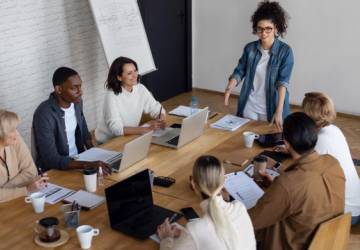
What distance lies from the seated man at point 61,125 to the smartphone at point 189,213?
2.44ft

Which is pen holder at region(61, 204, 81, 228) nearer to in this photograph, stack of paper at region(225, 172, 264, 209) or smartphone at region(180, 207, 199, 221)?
smartphone at region(180, 207, 199, 221)

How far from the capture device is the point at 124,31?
522 centimetres

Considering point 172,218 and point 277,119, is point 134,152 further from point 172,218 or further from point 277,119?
point 277,119

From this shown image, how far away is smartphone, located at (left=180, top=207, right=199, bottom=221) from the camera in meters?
2.28

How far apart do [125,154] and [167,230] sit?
76 cm

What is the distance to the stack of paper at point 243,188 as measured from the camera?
2.46m

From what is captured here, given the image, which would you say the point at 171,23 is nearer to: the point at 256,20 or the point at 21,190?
the point at 256,20

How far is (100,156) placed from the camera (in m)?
2.97

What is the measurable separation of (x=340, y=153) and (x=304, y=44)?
3443mm

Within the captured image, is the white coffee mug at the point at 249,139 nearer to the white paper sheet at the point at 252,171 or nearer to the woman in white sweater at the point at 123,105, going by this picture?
the white paper sheet at the point at 252,171

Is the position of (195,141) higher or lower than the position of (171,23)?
lower

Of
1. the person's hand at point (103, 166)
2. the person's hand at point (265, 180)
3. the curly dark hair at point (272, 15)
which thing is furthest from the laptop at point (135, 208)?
the curly dark hair at point (272, 15)

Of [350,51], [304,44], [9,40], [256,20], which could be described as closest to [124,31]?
[9,40]

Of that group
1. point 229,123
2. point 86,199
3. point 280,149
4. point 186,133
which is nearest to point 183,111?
point 229,123
